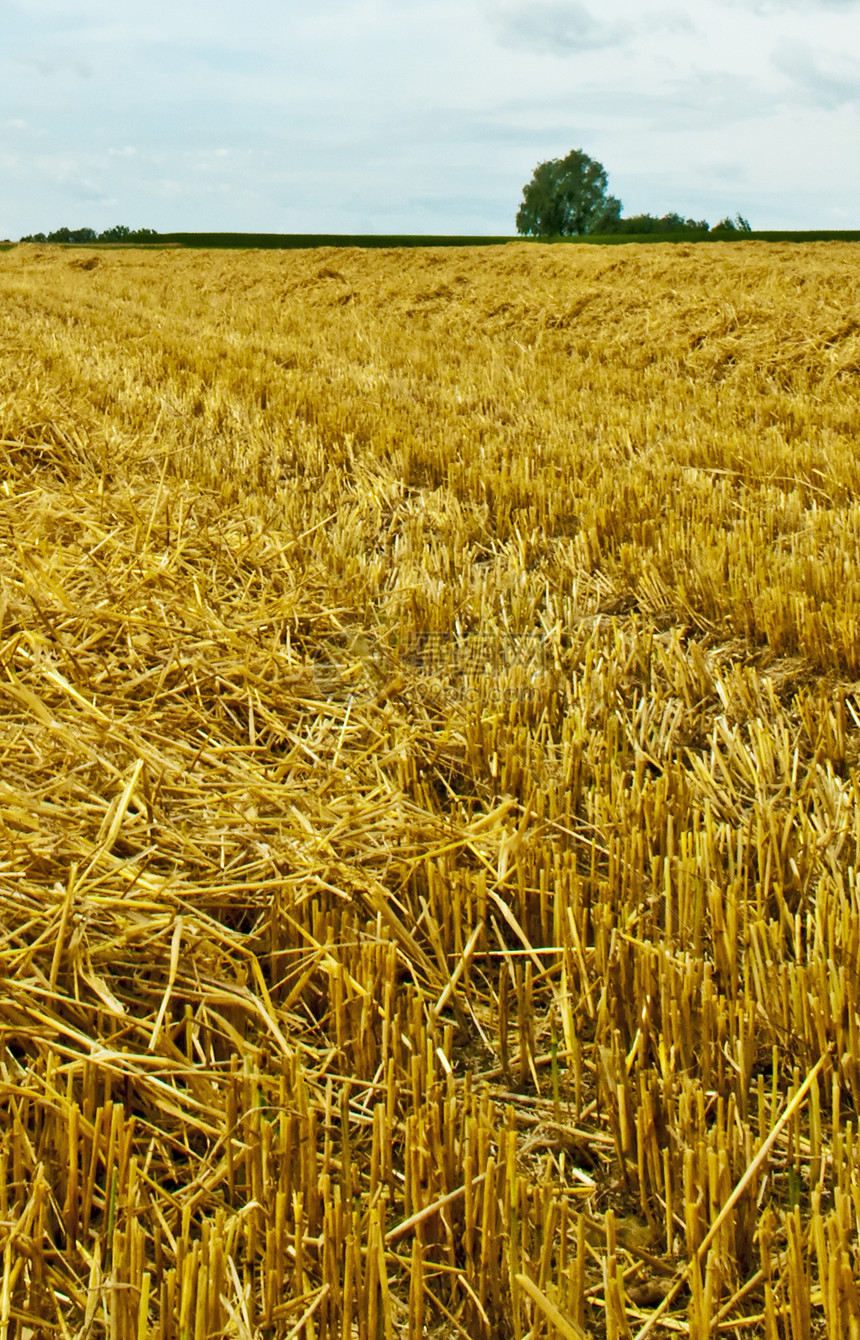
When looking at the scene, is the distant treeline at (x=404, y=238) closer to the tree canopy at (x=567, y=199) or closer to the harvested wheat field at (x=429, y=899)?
the tree canopy at (x=567, y=199)

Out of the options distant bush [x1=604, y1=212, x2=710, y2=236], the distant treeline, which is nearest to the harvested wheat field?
the distant treeline

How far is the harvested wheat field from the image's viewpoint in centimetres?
129

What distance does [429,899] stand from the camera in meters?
2.01

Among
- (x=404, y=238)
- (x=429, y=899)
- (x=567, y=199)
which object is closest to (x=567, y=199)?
(x=567, y=199)

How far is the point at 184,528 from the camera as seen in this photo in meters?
3.91

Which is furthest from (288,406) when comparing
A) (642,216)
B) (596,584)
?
(642,216)

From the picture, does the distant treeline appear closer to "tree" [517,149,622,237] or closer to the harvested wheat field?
"tree" [517,149,622,237]

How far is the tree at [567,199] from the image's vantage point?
74.4 meters

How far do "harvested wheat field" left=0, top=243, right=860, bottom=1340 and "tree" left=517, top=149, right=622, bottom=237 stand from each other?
76492mm

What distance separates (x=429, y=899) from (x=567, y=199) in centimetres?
8099

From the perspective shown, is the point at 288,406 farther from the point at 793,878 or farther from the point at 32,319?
the point at 32,319

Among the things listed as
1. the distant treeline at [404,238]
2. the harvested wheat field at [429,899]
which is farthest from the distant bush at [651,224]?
the harvested wheat field at [429,899]

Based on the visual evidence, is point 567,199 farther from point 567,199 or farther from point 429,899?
point 429,899

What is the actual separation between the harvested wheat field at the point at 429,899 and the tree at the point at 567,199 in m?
76.5
